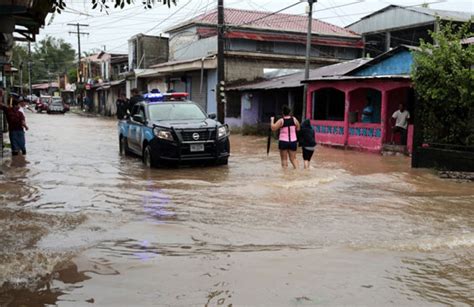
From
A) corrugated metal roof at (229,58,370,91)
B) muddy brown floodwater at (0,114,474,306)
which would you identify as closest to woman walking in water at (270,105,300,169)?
muddy brown floodwater at (0,114,474,306)

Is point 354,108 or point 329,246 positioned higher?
point 354,108

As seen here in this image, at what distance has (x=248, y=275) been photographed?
5129 mm

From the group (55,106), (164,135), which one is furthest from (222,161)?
(55,106)

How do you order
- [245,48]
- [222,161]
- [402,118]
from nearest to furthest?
[222,161], [402,118], [245,48]

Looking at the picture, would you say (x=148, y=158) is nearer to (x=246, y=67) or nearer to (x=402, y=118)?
(x=402, y=118)

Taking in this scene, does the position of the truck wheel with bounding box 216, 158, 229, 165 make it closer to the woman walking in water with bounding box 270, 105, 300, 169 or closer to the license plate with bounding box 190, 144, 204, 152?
the license plate with bounding box 190, 144, 204, 152

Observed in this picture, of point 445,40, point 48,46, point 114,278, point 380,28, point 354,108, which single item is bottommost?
point 114,278

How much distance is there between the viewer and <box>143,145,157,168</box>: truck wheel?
1264cm

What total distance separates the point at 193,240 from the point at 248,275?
4.82 feet

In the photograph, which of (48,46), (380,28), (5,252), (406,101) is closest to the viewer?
(5,252)

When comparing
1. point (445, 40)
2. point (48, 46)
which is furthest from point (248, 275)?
point (48, 46)

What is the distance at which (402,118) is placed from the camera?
55.3 feet

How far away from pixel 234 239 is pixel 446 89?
8528mm

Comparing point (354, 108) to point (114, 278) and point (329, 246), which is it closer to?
point (329, 246)
